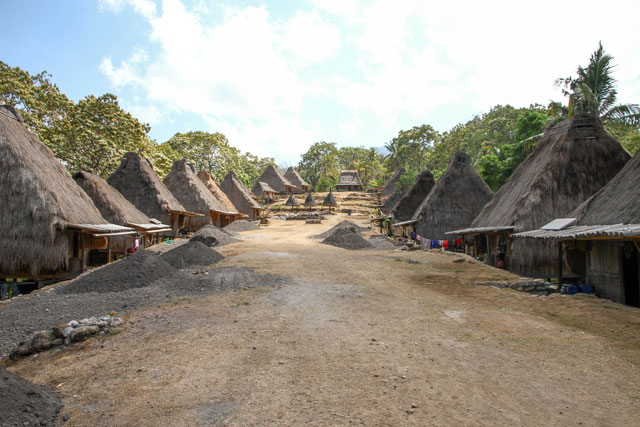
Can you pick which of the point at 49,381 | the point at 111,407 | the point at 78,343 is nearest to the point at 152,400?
the point at 111,407

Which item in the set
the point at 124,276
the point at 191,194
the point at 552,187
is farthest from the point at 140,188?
the point at 552,187

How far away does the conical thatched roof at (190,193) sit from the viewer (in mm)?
27500

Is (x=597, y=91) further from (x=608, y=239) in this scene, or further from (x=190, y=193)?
(x=190, y=193)

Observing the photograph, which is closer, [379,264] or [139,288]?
[139,288]

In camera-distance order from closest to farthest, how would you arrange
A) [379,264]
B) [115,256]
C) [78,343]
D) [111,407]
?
[111,407]
[78,343]
[379,264]
[115,256]

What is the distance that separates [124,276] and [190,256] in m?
3.90

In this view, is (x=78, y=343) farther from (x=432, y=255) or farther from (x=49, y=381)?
(x=432, y=255)

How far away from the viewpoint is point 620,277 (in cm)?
769

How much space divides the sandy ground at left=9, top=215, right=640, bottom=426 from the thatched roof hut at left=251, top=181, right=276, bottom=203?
43138 mm

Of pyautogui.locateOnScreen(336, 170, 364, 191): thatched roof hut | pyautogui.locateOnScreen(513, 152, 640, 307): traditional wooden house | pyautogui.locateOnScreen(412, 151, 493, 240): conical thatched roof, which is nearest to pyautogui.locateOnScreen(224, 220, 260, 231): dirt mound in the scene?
pyautogui.locateOnScreen(412, 151, 493, 240): conical thatched roof

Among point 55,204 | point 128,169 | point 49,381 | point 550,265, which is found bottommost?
point 49,381

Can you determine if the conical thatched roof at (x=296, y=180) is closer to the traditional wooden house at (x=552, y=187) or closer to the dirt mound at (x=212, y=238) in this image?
the dirt mound at (x=212, y=238)

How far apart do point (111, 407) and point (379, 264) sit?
11231 mm

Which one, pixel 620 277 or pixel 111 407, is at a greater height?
pixel 620 277
